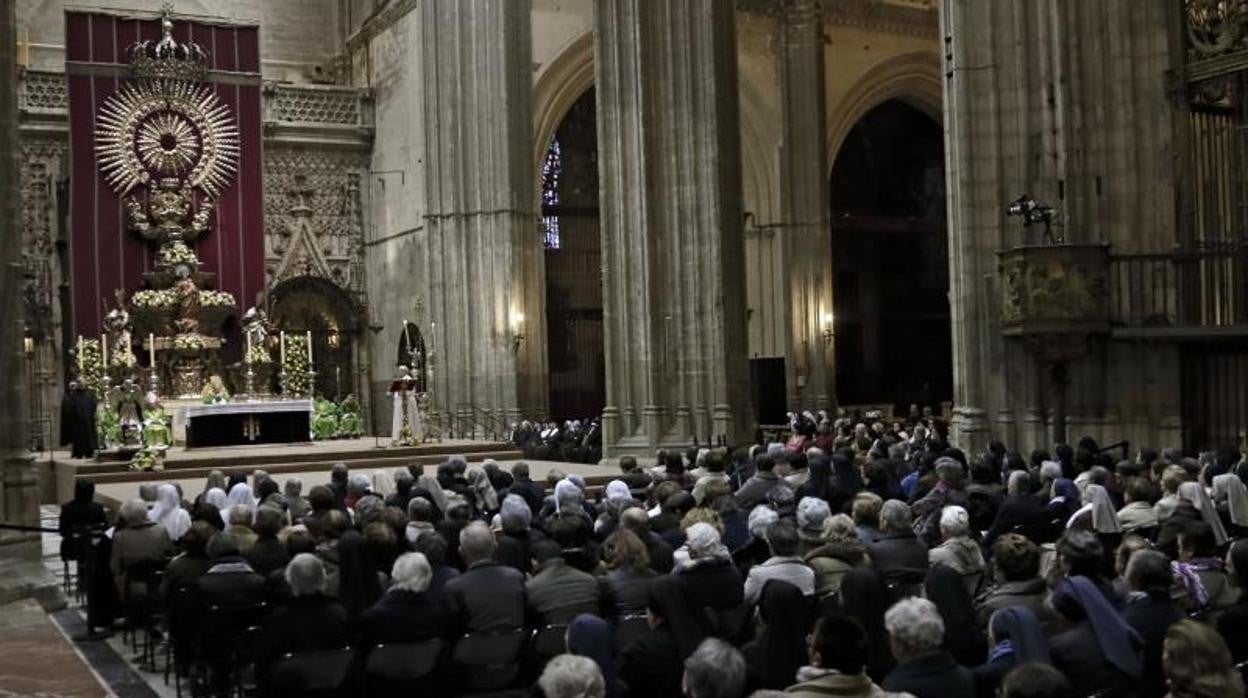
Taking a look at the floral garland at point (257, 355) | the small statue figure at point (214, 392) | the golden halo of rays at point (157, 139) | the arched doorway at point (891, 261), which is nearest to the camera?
the small statue figure at point (214, 392)

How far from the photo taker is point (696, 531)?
6.16 metres

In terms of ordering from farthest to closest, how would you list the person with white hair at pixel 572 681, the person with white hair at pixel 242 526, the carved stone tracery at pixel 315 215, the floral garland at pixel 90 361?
the carved stone tracery at pixel 315 215, the floral garland at pixel 90 361, the person with white hair at pixel 242 526, the person with white hair at pixel 572 681

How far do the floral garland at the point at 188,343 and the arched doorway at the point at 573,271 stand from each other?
7703mm

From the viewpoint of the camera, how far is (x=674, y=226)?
21234 millimetres

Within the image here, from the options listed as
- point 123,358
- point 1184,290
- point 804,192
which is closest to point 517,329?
point 123,358

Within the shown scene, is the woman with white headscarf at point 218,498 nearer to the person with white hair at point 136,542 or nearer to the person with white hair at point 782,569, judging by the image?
the person with white hair at point 136,542

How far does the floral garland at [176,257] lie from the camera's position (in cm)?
2769

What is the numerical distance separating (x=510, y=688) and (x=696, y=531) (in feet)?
3.59

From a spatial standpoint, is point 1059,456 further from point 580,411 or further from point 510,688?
point 580,411

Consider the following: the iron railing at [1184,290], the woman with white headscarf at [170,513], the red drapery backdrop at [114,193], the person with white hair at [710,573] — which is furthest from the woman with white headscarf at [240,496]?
the red drapery backdrop at [114,193]

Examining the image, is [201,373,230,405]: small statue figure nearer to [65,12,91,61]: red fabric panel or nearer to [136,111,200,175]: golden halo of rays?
[136,111,200,175]: golden halo of rays

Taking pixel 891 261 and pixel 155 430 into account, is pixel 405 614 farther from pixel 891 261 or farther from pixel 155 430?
pixel 891 261

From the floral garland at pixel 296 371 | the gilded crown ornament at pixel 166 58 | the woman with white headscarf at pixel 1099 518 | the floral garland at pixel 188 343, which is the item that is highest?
the gilded crown ornament at pixel 166 58

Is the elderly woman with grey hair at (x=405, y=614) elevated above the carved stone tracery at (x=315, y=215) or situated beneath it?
situated beneath
